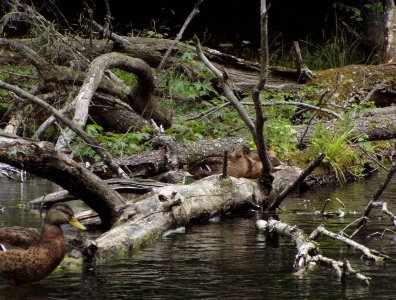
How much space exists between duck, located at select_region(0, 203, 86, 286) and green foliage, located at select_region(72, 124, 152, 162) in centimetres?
492

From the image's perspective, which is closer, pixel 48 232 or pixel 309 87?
pixel 48 232

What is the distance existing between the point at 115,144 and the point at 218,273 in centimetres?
543

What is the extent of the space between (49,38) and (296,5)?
10423mm

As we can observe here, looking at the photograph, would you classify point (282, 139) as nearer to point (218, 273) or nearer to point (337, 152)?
point (337, 152)

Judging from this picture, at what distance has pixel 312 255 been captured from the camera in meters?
7.04

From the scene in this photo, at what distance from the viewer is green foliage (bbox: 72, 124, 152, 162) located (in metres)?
12.0

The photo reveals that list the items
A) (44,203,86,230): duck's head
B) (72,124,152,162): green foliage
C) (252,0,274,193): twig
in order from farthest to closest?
(72,124,152,162): green foliage → (252,0,274,193): twig → (44,203,86,230): duck's head

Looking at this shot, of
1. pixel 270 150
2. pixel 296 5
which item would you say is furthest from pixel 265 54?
pixel 296 5

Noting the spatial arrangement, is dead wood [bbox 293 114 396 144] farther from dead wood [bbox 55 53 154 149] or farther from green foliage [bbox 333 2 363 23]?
green foliage [bbox 333 2 363 23]

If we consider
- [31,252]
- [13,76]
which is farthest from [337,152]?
[31,252]

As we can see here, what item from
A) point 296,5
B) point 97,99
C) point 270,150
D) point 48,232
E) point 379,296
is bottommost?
point 379,296

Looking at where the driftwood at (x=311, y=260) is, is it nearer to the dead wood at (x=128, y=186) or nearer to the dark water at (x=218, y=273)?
the dark water at (x=218, y=273)

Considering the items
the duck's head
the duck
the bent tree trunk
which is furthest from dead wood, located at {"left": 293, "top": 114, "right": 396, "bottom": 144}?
the duck

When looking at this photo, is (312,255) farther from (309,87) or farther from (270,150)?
(309,87)
